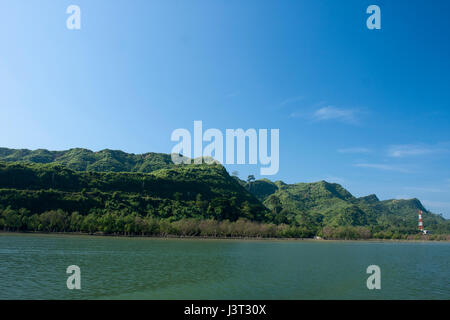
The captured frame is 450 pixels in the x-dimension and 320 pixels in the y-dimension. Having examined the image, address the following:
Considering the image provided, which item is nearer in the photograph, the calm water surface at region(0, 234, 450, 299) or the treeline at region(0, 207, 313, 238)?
the calm water surface at region(0, 234, 450, 299)

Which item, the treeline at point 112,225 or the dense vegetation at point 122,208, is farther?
the dense vegetation at point 122,208

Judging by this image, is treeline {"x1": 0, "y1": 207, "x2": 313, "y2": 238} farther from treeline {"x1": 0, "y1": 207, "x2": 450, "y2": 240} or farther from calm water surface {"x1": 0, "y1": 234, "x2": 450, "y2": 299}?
calm water surface {"x1": 0, "y1": 234, "x2": 450, "y2": 299}

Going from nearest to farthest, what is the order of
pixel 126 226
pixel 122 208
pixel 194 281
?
1. pixel 194 281
2. pixel 126 226
3. pixel 122 208

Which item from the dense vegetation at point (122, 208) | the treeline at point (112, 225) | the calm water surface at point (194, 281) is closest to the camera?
the calm water surface at point (194, 281)

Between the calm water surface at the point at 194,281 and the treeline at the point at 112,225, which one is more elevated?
the calm water surface at the point at 194,281

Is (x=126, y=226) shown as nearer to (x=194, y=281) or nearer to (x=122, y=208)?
(x=122, y=208)

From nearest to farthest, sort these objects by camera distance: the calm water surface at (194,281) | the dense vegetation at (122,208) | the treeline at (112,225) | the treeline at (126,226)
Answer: the calm water surface at (194,281)
the treeline at (112,225)
the treeline at (126,226)
the dense vegetation at (122,208)

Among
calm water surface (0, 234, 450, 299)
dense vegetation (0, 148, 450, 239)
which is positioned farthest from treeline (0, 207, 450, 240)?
calm water surface (0, 234, 450, 299)

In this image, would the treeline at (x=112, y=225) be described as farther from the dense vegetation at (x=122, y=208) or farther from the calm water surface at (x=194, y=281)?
the calm water surface at (x=194, y=281)

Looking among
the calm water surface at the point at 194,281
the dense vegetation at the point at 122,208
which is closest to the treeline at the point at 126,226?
the dense vegetation at the point at 122,208

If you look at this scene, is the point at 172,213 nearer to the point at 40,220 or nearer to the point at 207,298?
the point at 40,220

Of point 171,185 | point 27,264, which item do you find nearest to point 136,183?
point 171,185

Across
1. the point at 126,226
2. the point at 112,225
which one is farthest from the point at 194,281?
the point at 112,225
